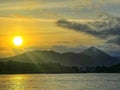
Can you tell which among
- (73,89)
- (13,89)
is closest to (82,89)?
(73,89)

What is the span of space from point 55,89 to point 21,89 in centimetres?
1096

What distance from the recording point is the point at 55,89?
393 ft

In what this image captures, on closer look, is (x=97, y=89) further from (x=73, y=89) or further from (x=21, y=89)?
(x=21, y=89)

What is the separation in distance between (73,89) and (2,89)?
68.6 feet

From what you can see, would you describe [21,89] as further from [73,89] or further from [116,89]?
[116,89]

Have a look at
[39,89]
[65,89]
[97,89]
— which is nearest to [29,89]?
[39,89]

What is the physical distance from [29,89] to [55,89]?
25.9ft

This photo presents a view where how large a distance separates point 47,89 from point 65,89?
519cm

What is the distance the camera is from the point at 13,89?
125438 millimetres

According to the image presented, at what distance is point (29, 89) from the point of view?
123 m

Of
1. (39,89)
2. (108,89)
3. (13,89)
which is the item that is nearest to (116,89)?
(108,89)

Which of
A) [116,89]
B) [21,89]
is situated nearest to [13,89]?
[21,89]

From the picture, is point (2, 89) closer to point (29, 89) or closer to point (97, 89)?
point (29, 89)

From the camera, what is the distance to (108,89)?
120188 mm
